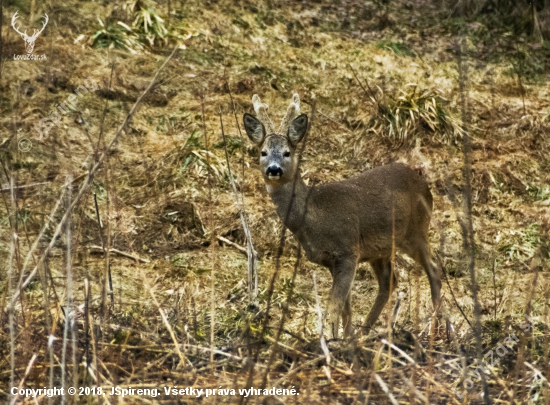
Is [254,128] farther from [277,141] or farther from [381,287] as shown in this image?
[381,287]

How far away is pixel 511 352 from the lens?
5297 millimetres

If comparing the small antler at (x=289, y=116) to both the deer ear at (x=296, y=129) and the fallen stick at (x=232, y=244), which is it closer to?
the deer ear at (x=296, y=129)

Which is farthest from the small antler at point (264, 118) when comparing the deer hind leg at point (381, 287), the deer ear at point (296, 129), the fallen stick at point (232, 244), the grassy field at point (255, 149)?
the fallen stick at point (232, 244)

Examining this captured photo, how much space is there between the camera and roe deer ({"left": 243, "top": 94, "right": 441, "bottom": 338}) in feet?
22.4

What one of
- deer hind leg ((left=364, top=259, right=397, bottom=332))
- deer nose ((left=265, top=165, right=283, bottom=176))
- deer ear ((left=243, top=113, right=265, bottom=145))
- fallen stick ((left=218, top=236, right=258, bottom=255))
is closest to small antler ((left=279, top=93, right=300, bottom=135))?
deer ear ((left=243, top=113, right=265, bottom=145))

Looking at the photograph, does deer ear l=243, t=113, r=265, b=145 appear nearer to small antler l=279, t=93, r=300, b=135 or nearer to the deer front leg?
small antler l=279, t=93, r=300, b=135

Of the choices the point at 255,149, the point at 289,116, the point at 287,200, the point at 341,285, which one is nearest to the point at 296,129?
the point at 289,116

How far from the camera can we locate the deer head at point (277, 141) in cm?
677

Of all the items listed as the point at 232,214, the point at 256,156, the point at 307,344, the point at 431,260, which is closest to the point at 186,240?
the point at 232,214

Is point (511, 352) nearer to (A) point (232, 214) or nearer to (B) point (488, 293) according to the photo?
(B) point (488, 293)

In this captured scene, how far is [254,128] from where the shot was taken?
707 centimetres

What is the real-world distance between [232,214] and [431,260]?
2562 mm

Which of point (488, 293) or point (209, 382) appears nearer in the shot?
point (209, 382)

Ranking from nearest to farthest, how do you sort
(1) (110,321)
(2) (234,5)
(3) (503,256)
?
(1) (110,321)
(3) (503,256)
(2) (234,5)
